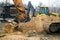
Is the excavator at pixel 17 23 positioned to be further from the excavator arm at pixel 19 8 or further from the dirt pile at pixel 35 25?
the dirt pile at pixel 35 25

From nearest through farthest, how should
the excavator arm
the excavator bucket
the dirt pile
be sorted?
the excavator bucket
the dirt pile
the excavator arm

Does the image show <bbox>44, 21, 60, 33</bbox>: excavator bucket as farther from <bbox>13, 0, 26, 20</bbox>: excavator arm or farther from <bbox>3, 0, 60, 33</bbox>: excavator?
<bbox>13, 0, 26, 20</bbox>: excavator arm

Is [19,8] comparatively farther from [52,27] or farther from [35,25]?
[52,27]

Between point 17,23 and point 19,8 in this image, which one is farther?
point 19,8

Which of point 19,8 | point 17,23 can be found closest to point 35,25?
point 17,23

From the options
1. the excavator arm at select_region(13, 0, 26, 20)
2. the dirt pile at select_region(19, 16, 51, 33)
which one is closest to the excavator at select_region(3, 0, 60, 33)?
the excavator arm at select_region(13, 0, 26, 20)

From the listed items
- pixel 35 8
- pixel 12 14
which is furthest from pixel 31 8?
pixel 12 14

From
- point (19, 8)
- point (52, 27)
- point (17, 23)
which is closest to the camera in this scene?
point (52, 27)

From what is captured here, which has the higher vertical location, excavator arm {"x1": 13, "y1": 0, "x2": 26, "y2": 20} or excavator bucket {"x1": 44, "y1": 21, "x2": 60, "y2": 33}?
excavator arm {"x1": 13, "y1": 0, "x2": 26, "y2": 20}

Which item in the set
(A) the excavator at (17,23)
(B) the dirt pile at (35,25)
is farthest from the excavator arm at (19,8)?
(B) the dirt pile at (35,25)

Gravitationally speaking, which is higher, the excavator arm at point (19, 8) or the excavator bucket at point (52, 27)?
the excavator arm at point (19, 8)

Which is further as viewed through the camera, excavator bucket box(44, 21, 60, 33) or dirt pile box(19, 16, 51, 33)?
dirt pile box(19, 16, 51, 33)

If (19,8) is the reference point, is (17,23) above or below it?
below

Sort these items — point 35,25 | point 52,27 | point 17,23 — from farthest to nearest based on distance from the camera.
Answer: point 17,23, point 35,25, point 52,27
